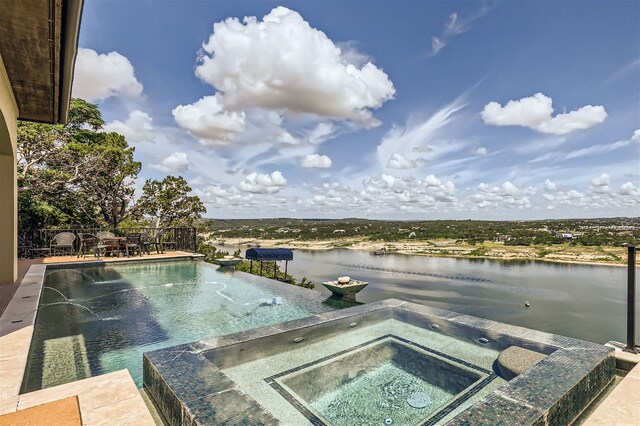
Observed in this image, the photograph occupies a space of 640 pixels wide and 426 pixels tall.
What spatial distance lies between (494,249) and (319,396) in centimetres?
5698

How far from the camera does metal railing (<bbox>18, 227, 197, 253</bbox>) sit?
36.5ft

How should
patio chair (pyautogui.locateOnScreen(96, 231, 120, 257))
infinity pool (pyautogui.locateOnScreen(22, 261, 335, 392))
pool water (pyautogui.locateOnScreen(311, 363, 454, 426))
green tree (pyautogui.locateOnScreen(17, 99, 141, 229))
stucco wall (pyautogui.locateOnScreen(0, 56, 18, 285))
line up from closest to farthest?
pool water (pyautogui.locateOnScreen(311, 363, 454, 426)) → infinity pool (pyautogui.locateOnScreen(22, 261, 335, 392)) → stucco wall (pyautogui.locateOnScreen(0, 56, 18, 285)) → patio chair (pyautogui.locateOnScreen(96, 231, 120, 257)) → green tree (pyautogui.locateOnScreen(17, 99, 141, 229))

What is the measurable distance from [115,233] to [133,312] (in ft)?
32.8

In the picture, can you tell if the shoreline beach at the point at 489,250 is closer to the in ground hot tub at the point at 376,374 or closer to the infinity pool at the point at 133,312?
the infinity pool at the point at 133,312

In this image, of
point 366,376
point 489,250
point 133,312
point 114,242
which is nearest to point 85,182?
point 114,242

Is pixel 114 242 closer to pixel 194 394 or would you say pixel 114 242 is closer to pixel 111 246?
pixel 111 246

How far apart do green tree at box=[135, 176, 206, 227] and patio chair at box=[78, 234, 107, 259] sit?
590 centimetres

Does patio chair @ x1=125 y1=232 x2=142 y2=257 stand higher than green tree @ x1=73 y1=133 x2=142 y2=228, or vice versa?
green tree @ x1=73 y1=133 x2=142 y2=228

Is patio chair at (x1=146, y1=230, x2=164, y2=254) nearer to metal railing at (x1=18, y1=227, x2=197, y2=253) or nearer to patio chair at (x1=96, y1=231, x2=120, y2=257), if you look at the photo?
metal railing at (x1=18, y1=227, x2=197, y2=253)

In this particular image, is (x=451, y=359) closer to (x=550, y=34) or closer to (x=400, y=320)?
(x=400, y=320)

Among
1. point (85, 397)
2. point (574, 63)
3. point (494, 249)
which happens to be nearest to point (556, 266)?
point (494, 249)

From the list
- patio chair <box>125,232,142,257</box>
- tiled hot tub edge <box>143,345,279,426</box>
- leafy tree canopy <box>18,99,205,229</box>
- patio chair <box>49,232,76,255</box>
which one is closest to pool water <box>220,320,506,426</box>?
tiled hot tub edge <box>143,345,279,426</box>

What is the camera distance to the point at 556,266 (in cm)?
4169

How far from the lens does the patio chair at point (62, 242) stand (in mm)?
10719
